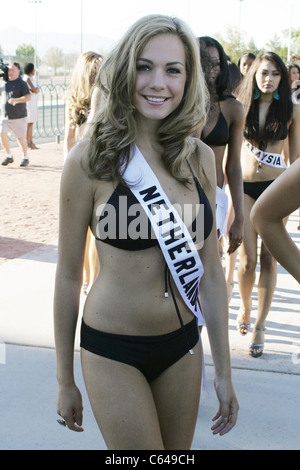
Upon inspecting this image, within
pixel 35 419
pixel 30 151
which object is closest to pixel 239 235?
pixel 35 419

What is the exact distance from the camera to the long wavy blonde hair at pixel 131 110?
2.03 meters

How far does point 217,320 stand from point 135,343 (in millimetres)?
337

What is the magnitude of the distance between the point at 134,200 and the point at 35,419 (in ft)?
6.12

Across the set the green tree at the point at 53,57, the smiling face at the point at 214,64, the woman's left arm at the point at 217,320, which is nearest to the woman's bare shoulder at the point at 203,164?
the woman's left arm at the point at 217,320

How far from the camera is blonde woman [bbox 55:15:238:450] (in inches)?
77.7

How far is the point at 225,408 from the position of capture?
7.13 ft

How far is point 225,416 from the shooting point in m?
2.18

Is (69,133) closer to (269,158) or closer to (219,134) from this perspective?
(269,158)

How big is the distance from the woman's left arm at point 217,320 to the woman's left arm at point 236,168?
5.65 feet

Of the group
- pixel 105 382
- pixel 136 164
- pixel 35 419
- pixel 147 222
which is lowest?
pixel 35 419

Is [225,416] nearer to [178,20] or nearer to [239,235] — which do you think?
[178,20]

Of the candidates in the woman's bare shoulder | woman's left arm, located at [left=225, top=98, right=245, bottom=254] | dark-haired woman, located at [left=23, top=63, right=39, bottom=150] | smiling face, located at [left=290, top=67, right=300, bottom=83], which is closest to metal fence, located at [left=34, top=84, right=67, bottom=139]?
dark-haired woman, located at [left=23, top=63, right=39, bottom=150]
